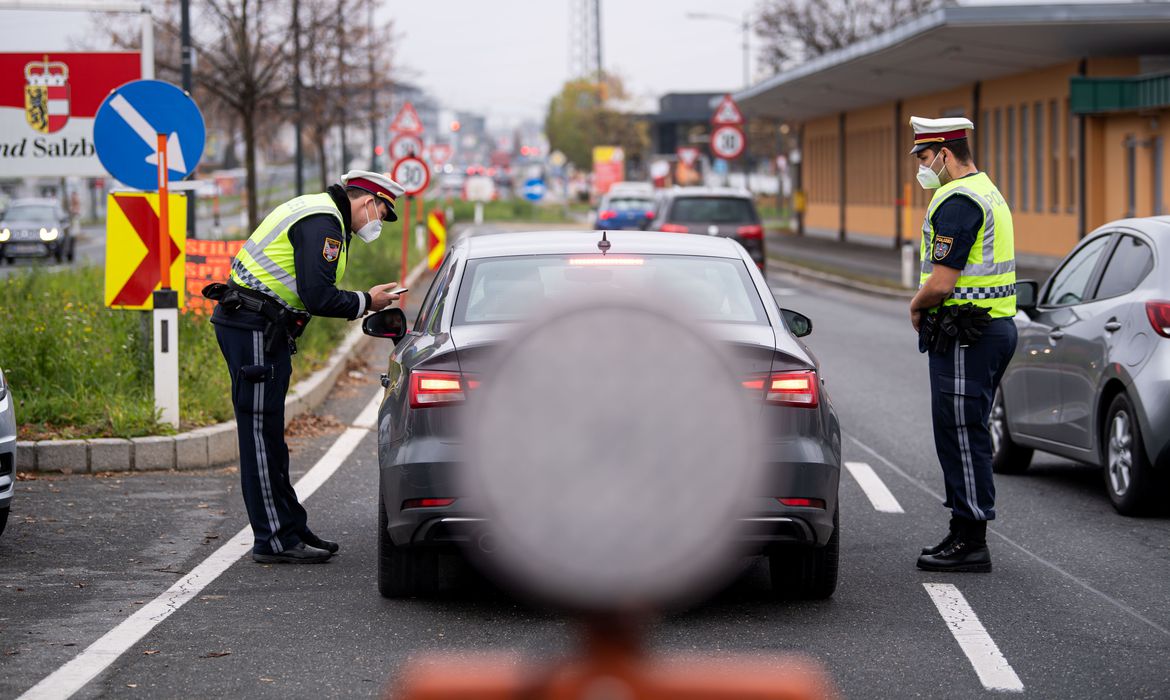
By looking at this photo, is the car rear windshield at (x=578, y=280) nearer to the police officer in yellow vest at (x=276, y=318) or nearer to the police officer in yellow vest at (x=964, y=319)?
the police officer in yellow vest at (x=276, y=318)

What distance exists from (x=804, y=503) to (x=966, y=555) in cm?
143

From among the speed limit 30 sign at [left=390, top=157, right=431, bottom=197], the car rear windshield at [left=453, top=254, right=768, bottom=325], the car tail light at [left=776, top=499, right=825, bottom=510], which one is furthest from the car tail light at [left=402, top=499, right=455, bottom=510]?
the speed limit 30 sign at [left=390, top=157, right=431, bottom=197]

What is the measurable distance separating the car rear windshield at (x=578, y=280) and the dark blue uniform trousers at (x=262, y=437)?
1153 mm

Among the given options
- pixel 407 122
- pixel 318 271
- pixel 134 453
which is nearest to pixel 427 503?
pixel 318 271

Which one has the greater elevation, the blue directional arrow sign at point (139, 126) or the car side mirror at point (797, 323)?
the blue directional arrow sign at point (139, 126)

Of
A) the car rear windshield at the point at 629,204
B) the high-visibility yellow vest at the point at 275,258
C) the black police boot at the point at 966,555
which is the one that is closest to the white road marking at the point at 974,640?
the black police boot at the point at 966,555

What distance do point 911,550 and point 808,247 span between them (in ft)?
133

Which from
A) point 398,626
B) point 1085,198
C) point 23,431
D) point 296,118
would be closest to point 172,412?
point 23,431

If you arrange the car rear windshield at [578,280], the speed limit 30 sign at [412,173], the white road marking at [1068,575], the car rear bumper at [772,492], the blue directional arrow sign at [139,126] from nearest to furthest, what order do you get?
1. the car rear bumper at [772,492]
2. the white road marking at [1068,575]
3. the car rear windshield at [578,280]
4. the blue directional arrow sign at [139,126]
5. the speed limit 30 sign at [412,173]

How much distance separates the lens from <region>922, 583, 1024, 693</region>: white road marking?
5203mm

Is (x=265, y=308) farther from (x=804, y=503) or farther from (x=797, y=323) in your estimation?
(x=804, y=503)

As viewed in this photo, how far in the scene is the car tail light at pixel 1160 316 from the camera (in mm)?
8336

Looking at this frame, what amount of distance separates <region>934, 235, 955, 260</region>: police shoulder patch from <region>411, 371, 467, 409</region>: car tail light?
7.61 ft

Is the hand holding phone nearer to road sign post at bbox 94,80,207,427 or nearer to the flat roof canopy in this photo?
road sign post at bbox 94,80,207,427
